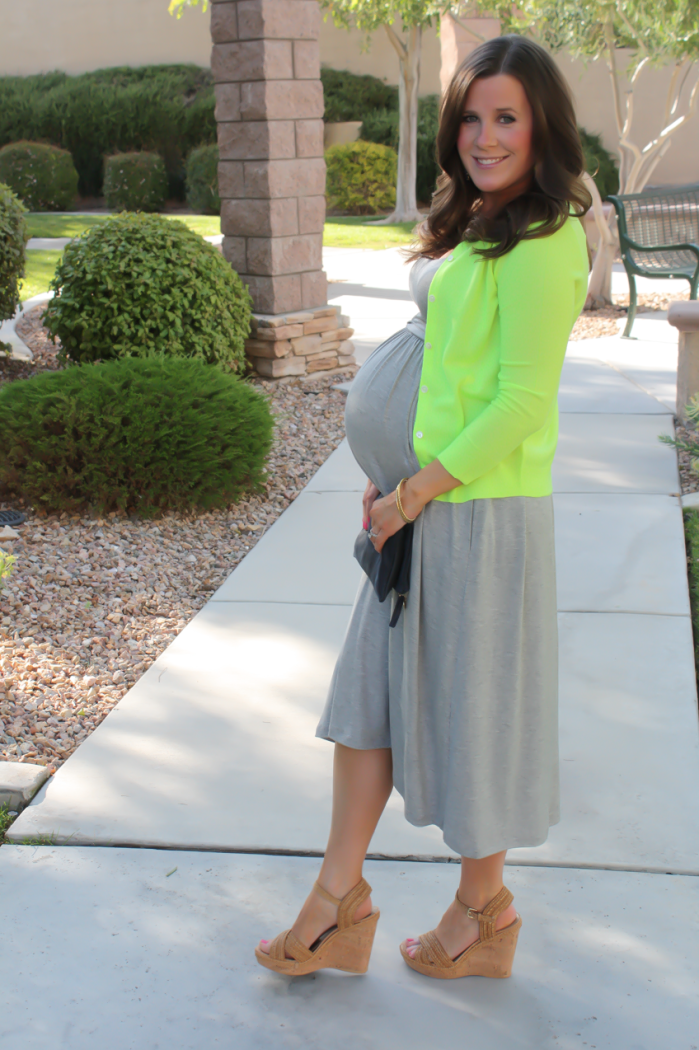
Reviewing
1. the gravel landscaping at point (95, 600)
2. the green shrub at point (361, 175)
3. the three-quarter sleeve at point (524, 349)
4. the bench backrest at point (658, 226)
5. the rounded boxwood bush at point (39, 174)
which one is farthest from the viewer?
the rounded boxwood bush at point (39, 174)

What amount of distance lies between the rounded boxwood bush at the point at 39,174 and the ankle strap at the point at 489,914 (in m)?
18.9

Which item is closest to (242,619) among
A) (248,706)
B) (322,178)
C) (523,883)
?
(248,706)

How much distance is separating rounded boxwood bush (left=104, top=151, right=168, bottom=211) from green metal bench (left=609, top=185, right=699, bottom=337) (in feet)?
40.2

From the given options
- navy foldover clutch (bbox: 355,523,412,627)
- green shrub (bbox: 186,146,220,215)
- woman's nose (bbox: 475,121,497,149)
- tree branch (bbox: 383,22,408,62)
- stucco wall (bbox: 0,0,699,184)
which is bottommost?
navy foldover clutch (bbox: 355,523,412,627)

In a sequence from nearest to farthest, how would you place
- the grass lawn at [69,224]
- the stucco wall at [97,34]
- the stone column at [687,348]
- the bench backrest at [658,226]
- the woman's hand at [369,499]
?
the woman's hand at [369,499]
the stone column at [687,348]
the bench backrest at [658,226]
the grass lawn at [69,224]
the stucco wall at [97,34]

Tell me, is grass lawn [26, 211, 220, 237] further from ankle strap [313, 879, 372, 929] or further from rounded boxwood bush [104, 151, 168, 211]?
ankle strap [313, 879, 372, 929]

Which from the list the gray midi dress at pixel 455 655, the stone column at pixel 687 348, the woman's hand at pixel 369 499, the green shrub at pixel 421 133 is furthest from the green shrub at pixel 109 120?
the gray midi dress at pixel 455 655

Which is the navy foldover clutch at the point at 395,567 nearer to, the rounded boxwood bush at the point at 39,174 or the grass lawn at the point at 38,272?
the grass lawn at the point at 38,272

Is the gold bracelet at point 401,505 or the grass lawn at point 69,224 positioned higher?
the grass lawn at point 69,224

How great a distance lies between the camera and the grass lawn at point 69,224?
47.6 ft

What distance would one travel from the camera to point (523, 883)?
224 centimetres

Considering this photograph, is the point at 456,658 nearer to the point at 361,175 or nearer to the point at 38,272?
the point at 38,272

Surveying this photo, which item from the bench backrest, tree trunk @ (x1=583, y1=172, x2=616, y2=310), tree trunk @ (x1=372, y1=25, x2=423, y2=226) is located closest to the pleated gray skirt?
the bench backrest

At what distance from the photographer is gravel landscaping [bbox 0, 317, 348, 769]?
305 centimetres
